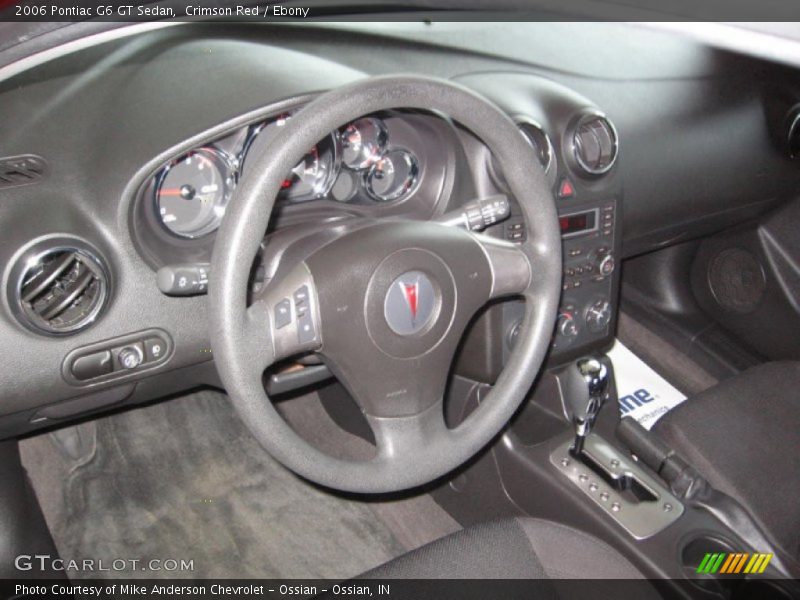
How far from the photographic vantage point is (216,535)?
2.04m

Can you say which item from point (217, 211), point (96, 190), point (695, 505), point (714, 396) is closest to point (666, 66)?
point (714, 396)

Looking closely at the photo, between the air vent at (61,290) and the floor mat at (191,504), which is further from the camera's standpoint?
the floor mat at (191,504)

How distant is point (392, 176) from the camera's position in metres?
1.54

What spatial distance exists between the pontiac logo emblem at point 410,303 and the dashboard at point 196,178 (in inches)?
11.4

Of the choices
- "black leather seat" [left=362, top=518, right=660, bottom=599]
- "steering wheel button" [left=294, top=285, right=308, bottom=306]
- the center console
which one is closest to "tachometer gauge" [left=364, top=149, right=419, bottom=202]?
the center console

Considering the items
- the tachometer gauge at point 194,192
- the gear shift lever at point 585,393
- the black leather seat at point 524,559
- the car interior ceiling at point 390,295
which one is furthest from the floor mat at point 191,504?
the tachometer gauge at point 194,192

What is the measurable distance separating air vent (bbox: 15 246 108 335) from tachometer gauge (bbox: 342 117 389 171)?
49cm

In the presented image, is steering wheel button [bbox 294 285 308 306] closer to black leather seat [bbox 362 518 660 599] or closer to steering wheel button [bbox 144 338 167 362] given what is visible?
steering wheel button [bbox 144 338 167 362]

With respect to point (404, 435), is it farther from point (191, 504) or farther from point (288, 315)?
point (191, 504)

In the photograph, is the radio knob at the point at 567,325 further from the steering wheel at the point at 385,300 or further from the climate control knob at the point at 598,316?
the steering wheel at the point at 385,300

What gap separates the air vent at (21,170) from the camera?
1162 mm

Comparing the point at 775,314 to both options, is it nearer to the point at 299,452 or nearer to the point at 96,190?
the point at 299,452

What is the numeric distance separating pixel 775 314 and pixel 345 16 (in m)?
1.61

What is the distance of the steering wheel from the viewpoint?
3.34 feet
